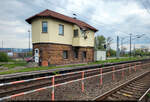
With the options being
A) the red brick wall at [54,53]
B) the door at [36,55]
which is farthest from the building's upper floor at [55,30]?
the door at [36,55]

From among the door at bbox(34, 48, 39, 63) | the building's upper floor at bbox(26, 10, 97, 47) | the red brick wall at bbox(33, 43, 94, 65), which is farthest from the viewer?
the door at bbox(34, 48, 39, 63)

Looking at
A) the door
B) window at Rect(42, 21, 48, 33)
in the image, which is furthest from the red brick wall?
window at Rect(42, 21, 48, 33)

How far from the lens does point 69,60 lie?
2027cm

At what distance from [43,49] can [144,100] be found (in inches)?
593

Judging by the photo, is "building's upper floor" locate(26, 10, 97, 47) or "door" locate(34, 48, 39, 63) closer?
"building's upper floor" locate(26, 10, 97, 47)

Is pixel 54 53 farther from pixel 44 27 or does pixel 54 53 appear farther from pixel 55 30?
pixel 44 27

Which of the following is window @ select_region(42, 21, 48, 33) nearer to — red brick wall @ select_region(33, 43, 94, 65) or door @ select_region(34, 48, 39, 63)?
red brick wall @ select_region(33, 43, 94, 65)

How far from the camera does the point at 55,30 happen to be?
18.3 meters

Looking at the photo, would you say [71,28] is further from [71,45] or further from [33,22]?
[33,22]

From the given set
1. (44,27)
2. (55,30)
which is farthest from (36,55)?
(55,30)

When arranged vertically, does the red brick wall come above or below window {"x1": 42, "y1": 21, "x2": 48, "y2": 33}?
below

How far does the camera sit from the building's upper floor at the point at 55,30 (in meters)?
17.5

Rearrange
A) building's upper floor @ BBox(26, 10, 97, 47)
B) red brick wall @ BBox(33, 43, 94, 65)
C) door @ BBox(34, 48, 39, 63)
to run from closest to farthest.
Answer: red brick wall @ BBox(33, 43, 94, 65)
building's upper floor @ BBox(26, 10, 97, 47)
door @ BBox(34, 48, 39, 63)

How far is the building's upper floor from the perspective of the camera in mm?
17469
